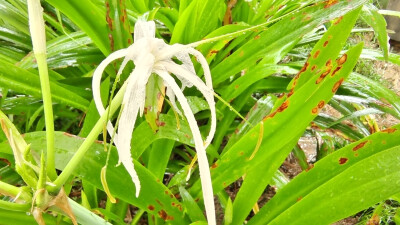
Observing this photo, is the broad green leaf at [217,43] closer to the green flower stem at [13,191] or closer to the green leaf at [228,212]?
the green leaf at [228,212]

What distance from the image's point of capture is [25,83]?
50 centimetres

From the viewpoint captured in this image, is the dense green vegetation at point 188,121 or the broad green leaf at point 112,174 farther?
the broad green leaf at point 112,174

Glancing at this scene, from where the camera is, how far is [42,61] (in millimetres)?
255

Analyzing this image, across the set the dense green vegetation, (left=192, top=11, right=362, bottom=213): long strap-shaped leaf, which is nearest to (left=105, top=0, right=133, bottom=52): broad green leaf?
the dense green vegetation

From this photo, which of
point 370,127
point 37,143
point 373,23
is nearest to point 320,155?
point 370,127

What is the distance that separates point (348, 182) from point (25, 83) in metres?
0.39

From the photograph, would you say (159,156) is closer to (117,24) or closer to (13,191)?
(117,24)

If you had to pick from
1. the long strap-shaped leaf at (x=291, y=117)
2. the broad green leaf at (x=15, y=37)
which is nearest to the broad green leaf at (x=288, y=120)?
the long strap-shaped leaf at (x=291, y=117)

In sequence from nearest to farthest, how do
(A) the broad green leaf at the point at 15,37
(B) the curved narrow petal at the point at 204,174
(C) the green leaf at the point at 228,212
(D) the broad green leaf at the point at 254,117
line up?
1. (B) the curved narrow petal at the point at 204,174
2. (C) the green leaf at the point at 228,212
3. (D) the broad green leaf at the point at 254,117
4. (A) the broad green leaf at the point at 15,37

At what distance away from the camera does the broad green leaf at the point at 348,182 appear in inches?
13.9

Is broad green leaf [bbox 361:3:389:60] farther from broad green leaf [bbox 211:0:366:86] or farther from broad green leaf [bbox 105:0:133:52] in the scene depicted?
broad green leaf [bbox 105:0:133:52]

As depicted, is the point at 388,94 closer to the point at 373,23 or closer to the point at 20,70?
the point at 373,23

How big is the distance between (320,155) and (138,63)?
0.64 meters

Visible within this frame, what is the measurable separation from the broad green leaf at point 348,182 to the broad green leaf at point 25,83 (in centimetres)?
31
